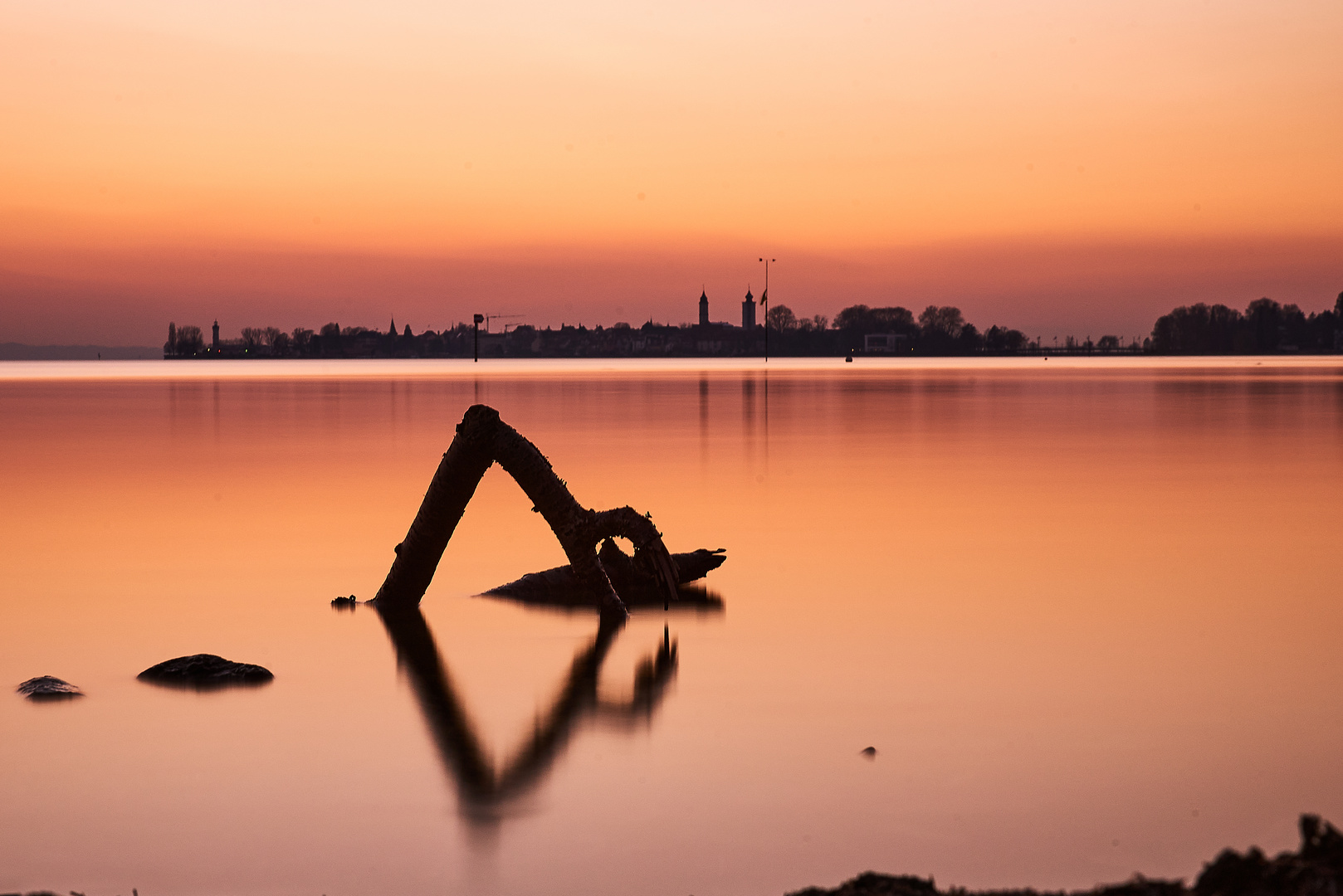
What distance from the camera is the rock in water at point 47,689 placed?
13359 mm

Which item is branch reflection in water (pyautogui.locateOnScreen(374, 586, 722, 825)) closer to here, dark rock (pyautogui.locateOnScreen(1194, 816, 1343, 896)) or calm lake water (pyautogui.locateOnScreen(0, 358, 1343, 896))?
calm lake water (pyautogui.locateOnScreen(0, 358, 1343, 896))

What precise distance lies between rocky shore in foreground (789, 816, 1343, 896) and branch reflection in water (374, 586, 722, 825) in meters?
3.45

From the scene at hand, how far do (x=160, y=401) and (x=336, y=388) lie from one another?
2958 cm

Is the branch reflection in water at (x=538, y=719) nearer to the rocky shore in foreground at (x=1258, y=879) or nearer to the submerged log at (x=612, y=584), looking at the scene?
the submerged log at (x=612, y=584)

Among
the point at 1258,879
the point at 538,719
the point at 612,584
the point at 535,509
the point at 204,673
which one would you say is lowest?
the point at 538,719

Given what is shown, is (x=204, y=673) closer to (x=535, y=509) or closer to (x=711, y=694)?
(x=535, y=509)

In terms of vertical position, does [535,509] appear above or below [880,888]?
above

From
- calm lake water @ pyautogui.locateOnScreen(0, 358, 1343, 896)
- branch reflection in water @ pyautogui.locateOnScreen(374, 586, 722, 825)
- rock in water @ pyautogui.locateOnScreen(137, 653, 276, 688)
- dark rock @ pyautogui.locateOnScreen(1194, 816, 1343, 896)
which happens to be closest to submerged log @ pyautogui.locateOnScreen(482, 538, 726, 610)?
calm lake water @ pyautogui.locateOnScreen(0, 358, 1343, 896)

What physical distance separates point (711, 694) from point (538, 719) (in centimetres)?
181

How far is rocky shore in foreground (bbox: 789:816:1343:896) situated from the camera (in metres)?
7.08

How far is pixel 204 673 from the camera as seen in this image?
1407cm

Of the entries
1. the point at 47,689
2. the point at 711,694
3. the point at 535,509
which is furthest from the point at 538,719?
the point at 47,689

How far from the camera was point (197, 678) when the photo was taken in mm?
13977

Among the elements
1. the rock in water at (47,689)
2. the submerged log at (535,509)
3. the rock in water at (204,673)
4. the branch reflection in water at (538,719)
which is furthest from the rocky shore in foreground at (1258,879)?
the submerged log at (535,509)
